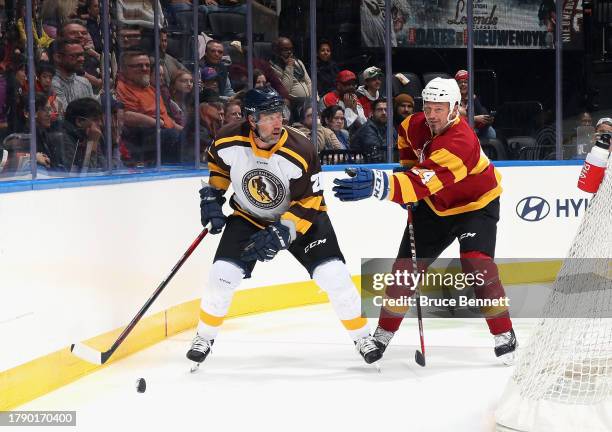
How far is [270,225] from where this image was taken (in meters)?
4.18

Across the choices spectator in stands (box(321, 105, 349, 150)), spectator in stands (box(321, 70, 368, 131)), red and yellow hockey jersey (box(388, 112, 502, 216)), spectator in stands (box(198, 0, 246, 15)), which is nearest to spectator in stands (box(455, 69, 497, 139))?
spectator in stands (box(321, 70, 368, 131))

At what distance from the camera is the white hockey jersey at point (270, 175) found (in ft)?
13.5

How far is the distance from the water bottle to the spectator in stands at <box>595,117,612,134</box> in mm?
3323

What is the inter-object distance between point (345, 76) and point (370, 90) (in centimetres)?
17

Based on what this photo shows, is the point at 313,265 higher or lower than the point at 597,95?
lower

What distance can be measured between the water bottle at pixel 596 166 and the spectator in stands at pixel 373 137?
2854mm

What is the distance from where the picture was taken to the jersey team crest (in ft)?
13.7

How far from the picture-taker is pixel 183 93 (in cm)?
557

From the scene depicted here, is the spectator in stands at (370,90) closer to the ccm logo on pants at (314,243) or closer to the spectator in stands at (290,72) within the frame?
the spectator in stands at (290,72)

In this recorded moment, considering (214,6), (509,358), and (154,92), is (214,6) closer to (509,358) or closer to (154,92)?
(154,92)

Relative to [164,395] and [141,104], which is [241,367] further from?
[141,104]

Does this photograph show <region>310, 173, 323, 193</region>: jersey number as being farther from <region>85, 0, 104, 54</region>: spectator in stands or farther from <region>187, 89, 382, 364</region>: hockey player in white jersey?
<region>85, 0, 104, 54</region>: spectator in stands

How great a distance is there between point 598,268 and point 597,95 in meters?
3.53

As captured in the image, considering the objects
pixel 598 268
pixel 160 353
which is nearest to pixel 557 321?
pixel 598 268
